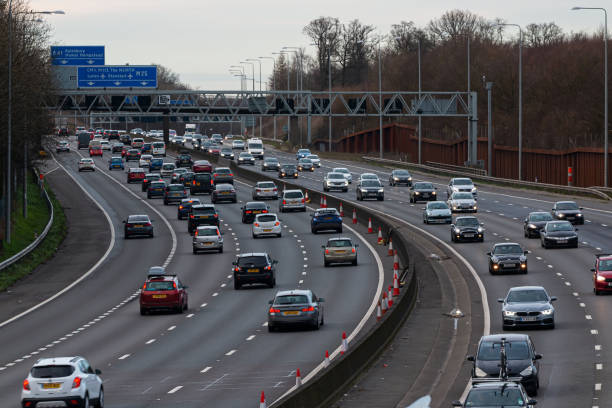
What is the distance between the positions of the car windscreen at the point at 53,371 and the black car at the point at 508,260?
2733 centimetres

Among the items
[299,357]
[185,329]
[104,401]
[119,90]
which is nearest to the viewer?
[104,401]

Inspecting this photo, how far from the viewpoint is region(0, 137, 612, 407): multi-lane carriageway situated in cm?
2814

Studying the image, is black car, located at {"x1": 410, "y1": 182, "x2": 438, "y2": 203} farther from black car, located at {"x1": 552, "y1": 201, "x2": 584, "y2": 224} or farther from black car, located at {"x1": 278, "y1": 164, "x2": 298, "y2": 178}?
black car, located at {"x1": 278, "y1": 164, "x2": 298, "y2": 178}

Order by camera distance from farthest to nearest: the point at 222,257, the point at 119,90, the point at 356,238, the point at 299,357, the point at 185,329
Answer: the point at 119,90 < the point at 356,238 < the point at 222,257 < the point at 185,329 < the point at 299,357

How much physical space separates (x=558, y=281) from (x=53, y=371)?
86.7 feet

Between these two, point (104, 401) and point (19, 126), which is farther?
point (19, 126)

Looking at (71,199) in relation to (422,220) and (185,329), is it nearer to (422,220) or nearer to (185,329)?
(422,220)

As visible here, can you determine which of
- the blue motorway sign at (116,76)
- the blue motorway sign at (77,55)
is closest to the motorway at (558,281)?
the blue motorway sign at (116,76)

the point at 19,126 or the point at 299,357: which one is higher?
the point at 19,126

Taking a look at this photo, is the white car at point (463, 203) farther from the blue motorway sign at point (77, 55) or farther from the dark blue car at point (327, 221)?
the blue motorway sign at point (77, 55)

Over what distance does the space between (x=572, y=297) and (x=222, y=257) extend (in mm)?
22555

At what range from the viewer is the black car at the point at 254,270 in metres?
48.5

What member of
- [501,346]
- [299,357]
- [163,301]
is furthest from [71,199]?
[501,346]

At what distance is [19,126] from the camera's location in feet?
221
